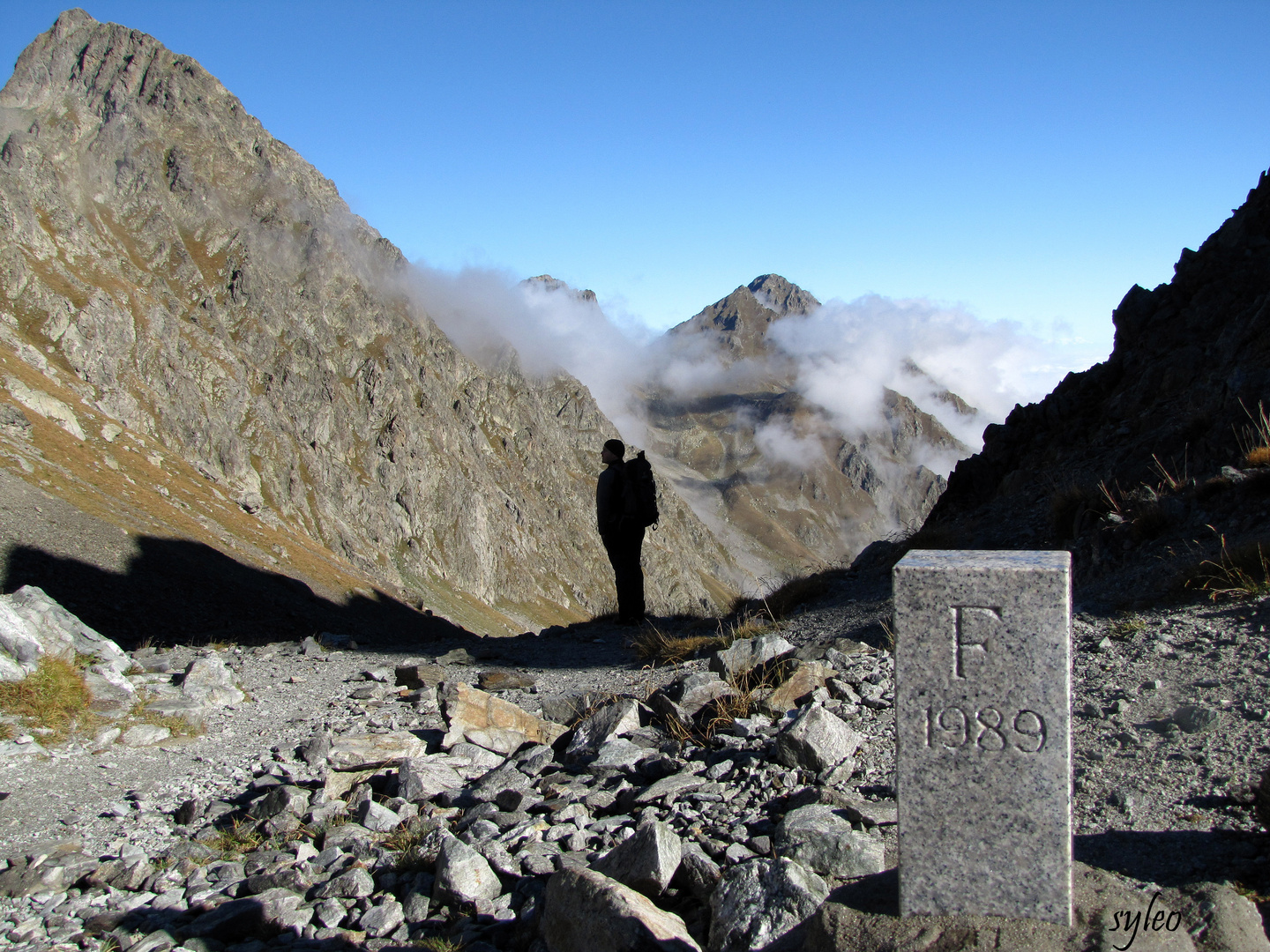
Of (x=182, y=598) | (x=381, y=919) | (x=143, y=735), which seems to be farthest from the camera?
(x=182, y=598)

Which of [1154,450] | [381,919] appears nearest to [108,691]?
[381,919]

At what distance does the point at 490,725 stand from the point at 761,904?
5.04 meters

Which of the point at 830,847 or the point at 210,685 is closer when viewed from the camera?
the point at 830,847

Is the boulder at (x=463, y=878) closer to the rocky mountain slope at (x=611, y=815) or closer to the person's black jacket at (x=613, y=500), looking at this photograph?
the rocky mountain slope at (x=611, y=815)

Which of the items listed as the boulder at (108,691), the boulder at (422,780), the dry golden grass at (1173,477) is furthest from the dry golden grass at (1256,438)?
the boulder at (108,691)

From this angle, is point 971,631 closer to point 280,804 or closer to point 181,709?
point 280,804

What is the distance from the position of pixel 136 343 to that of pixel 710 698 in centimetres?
8015

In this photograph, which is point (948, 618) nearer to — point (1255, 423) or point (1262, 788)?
point (1262, 788)

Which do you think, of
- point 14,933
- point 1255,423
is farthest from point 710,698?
point 1255,423

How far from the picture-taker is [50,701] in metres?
9.26

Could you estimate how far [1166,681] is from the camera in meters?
7.02

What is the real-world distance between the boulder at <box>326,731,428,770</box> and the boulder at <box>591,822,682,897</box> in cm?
347

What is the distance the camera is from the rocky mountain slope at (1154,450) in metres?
10.6

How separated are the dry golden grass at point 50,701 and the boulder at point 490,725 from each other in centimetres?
403
